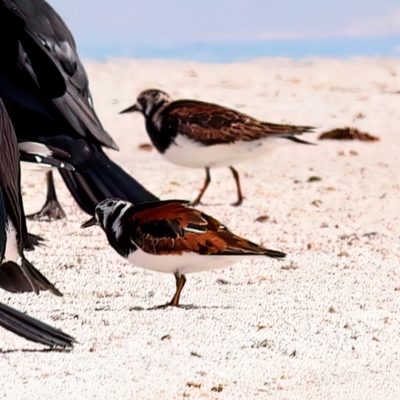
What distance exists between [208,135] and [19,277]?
13.9 feet

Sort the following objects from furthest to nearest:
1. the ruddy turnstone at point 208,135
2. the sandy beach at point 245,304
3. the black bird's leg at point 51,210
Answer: the ruddy turnstone at point 208,135
the black bird's leg at point 51,210
the sandy beach at point 245,304

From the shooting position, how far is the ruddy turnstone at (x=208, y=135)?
8406mm

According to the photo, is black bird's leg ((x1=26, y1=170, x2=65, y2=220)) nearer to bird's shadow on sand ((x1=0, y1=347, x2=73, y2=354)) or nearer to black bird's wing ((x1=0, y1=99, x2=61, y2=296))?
black bird's wing ((x1=0, y1=99, x2=61, y2=296))

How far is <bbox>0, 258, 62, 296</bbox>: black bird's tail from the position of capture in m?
4.29

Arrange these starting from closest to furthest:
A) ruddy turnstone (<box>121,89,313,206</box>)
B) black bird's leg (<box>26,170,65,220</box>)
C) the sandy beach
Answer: the sandy beach, black bird's leg (<box>26,170,65,220</box>), ruddy turnstone (<box>121,89,313,206</box>)

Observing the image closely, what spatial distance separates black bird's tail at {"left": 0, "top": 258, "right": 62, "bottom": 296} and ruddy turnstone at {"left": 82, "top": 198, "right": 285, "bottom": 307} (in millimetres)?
565

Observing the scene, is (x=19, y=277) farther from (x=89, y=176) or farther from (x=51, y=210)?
(x=51, y=210)

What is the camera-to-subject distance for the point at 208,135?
331 inches

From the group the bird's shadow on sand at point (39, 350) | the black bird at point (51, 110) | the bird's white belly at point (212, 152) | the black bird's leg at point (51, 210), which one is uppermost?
the black bird at point (51, 110)

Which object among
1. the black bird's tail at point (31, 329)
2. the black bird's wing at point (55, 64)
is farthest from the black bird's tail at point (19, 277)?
the black bird's wing at point (55, 64)

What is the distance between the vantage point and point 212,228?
4844 mm

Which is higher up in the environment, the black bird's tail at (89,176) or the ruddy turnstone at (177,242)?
the black bird's tail at (89,176)

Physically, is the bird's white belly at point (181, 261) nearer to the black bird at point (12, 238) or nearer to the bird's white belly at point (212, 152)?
the black bird at point (12, 238)

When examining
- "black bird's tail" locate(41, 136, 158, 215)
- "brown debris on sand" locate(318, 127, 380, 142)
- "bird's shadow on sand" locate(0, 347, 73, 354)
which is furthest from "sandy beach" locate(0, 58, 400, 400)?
"brown debris on sand" locate(318, 127, 380, 142)
